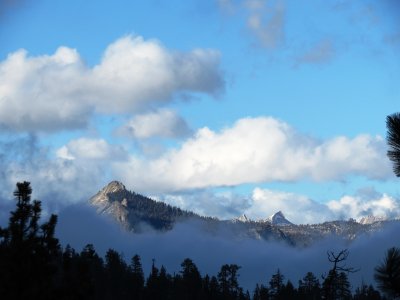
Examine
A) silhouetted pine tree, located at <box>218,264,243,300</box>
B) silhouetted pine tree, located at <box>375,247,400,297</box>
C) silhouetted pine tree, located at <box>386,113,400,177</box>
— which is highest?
silhouetted pine tree, located at <box>218,264,243,300</box>

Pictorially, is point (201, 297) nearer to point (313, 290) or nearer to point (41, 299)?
Result: point (313, 290)

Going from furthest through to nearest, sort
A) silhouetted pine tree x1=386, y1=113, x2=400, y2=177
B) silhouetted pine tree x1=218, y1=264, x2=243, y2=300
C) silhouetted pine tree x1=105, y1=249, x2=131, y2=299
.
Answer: silhouetted pine tree x1=218, y1=264, x2=243, y2=300 < silhouetted pine tree x1=105, y1=249, x2=131, y2=299 < silhouetted pine tree x1=386, y1=113, x2=400, y2=177

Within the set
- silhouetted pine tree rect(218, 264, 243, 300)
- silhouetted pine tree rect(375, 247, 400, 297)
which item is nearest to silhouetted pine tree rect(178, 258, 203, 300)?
silhouetted pine tree rect(218, 264, 243, 300)

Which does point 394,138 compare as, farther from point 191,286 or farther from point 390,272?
point 191,286

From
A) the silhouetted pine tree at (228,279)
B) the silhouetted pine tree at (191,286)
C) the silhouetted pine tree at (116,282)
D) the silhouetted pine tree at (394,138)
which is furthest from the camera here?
the silhouetted pine tree at (228,279)

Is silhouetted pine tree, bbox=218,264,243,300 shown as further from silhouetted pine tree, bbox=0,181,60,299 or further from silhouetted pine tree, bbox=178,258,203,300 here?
silhouetted pine tree, bbox=0,181,60,299

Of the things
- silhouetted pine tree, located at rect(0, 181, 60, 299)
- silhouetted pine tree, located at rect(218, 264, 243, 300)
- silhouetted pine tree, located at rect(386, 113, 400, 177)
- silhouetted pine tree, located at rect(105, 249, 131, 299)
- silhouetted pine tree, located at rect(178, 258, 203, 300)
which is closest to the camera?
silhouetted pine tree, located at rect(386, 113, 400, 177)

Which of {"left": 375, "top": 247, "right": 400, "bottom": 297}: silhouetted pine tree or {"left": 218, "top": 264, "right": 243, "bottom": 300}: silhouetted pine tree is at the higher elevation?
{"left": 218, "top": 264, "right": 243, "bottom": 300}: silhouetted pine tree

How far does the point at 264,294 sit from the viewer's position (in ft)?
451

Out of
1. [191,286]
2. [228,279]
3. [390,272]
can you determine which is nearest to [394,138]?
[390,272]

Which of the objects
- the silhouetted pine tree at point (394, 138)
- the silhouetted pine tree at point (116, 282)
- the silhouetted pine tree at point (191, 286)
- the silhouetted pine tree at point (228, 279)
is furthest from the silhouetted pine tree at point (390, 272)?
the silhouetted pine tree at point (228, 279)

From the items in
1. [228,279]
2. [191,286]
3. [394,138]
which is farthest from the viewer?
[228,279]

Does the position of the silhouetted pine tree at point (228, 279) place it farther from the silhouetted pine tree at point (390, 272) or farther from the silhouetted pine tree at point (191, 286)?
the silhouetted pine tree at point (390, 272)

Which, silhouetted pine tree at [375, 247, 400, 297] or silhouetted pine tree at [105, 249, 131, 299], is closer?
silhouetted pine tree at [375, 247, 400, 297]
